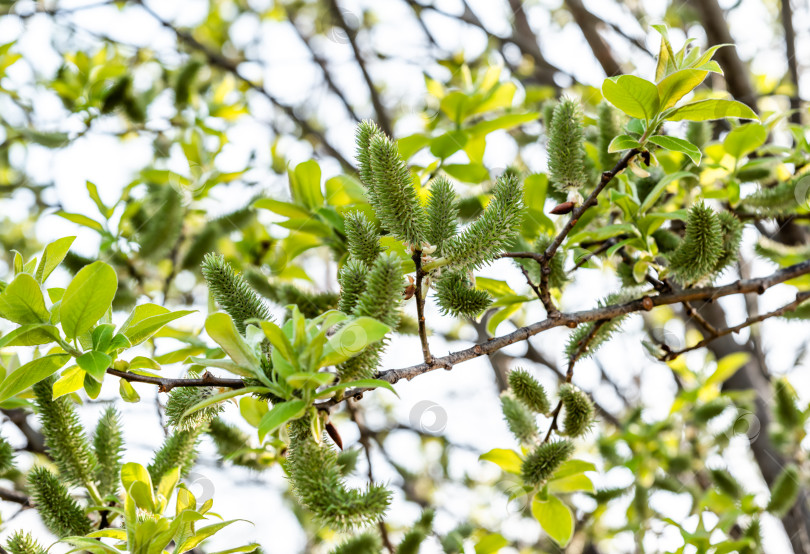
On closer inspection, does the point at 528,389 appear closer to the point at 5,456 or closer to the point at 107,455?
the point at 107,455

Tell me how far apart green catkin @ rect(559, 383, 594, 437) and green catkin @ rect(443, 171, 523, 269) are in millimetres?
493

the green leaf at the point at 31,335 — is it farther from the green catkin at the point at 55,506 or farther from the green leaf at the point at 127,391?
the green catkin at the point at 55,506

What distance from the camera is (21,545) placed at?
110 cm

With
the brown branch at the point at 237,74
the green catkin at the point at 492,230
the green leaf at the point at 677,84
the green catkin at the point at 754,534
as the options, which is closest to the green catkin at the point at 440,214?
the green catkin at the point at 492,230

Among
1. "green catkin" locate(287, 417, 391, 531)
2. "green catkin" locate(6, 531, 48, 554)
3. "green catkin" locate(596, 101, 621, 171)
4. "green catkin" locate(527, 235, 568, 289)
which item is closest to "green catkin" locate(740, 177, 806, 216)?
"green catkin" locate(596, 101, 621, 171)

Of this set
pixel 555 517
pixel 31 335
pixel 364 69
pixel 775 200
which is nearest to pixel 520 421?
pixel 555 517

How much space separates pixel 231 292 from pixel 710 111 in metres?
0.87

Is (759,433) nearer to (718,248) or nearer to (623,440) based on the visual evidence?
(623,440)

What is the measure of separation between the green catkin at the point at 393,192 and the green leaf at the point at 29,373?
548 millimetres

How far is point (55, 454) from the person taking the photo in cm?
128

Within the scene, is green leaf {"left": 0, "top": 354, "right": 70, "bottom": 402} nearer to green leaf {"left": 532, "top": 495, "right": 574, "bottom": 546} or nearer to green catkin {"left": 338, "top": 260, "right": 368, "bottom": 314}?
green catkin {"left": 338, "top": 260, "right": 368, "bottom": 314}

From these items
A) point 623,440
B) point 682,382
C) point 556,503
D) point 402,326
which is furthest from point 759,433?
point 402,326

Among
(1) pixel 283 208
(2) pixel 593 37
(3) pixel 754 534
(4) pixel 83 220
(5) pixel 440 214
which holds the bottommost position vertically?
(3) pixel 754 534

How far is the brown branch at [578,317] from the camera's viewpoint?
1.03 metres
